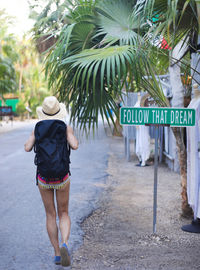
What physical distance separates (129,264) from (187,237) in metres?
1.20

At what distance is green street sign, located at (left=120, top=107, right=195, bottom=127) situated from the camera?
15.5ft

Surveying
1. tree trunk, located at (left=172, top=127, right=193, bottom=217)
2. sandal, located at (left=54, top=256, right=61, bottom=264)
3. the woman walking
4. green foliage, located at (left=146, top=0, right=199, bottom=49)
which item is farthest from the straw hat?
tree trunk, located at (left=172, top=127, right=193, bottom=217)

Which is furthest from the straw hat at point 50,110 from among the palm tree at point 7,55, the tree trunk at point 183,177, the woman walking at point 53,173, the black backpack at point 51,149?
the palm tree at point 7,55

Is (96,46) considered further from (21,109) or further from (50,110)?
(21,109)

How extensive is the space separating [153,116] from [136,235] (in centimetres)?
155

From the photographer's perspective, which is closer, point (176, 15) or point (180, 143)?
point (176, 15)

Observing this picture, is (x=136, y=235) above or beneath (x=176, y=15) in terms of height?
beneath

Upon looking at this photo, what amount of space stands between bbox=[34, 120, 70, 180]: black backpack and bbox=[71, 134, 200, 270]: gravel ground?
1032 millimetres

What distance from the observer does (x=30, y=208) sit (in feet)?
20.8

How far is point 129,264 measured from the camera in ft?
13.1

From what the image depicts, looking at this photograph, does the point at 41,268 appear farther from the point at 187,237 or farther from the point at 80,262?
the point at 187,237

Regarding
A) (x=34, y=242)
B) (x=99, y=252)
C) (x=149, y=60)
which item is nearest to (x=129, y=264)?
(x=99, y=252)

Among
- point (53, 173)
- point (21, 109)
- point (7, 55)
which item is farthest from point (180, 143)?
point (21, 109)

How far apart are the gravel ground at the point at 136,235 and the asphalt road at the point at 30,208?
0.23m
